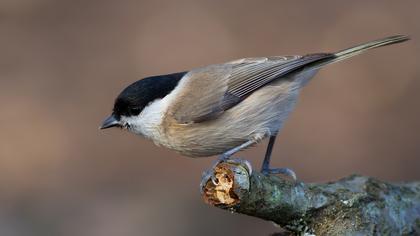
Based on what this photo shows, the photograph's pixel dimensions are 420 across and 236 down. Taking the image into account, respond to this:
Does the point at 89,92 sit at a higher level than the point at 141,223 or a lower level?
higher

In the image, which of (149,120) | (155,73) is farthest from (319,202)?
(155,73)

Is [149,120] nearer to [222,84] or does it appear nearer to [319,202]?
[222,84]

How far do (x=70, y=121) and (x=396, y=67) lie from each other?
3.44 meters

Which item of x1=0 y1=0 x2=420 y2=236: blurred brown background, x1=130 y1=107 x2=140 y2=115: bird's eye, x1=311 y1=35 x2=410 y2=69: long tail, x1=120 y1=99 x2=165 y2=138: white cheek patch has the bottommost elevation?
x1=0 y1=0 x2=420 y2=236: blurred brown background

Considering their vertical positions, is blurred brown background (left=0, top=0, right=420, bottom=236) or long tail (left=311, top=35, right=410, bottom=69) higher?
long tail (left=311, top=35, right=410, bottom=69)

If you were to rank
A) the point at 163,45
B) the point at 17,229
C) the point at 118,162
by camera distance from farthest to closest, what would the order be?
the point at 163,45 < the point at 118,162 < the point at 17,229

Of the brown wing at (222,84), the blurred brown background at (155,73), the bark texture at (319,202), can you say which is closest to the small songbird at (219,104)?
the brown wing at (222,84)

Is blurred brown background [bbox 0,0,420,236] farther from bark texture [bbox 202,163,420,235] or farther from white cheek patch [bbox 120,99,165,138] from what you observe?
bark texture [bbox 202,163,420,235]

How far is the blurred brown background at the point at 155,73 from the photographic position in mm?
6000

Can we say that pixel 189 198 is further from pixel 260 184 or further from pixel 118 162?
pixel 260 184

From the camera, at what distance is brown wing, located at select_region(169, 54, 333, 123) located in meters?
3.80

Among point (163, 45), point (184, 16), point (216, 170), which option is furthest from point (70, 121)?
point (216, 170)

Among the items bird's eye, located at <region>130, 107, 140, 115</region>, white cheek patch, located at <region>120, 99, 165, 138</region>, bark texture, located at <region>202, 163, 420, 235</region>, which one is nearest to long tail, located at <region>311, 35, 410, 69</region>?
bark texture, located at <region>202, 163, 420, 235</region>

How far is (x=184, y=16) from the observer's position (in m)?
8.16
